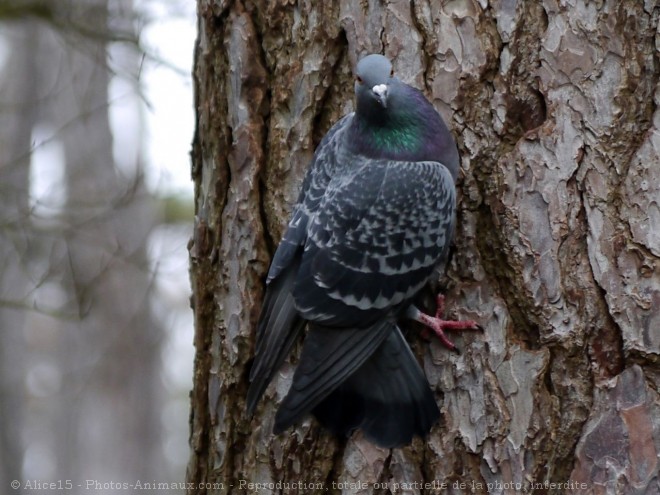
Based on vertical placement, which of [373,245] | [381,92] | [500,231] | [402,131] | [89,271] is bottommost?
[89,271]

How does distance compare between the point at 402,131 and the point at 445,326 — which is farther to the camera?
the point at 402,131

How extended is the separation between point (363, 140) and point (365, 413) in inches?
40.4

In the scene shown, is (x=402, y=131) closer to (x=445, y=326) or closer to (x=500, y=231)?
(x=500, y=231)

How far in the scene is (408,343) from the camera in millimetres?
3006

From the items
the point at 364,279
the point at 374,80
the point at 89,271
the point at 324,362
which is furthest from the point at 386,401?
the point at 89,271

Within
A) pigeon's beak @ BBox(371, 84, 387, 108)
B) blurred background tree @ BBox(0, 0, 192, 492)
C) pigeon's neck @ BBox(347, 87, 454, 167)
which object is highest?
pigeon's beak @ BBox(371, 84, 387, 108)

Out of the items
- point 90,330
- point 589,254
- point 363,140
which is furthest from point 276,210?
point 90,330

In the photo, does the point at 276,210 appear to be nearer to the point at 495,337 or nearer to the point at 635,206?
the point at 495,337

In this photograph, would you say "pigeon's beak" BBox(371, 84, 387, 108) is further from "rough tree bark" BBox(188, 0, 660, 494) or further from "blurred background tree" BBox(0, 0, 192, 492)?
"blurred background tree" BBox(0, 0, 192, 492)

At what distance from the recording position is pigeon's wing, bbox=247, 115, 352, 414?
2.87 metres

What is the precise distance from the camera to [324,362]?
9.42 ft

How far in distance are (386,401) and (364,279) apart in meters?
0.45

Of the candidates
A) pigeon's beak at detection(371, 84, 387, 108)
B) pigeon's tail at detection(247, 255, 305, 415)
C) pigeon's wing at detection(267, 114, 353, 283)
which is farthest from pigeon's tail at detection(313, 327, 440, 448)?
pigeon's beak at detection(371, 84, 387, 108)

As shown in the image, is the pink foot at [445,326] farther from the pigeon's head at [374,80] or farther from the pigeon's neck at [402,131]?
the pigeon's head at [374,80]
